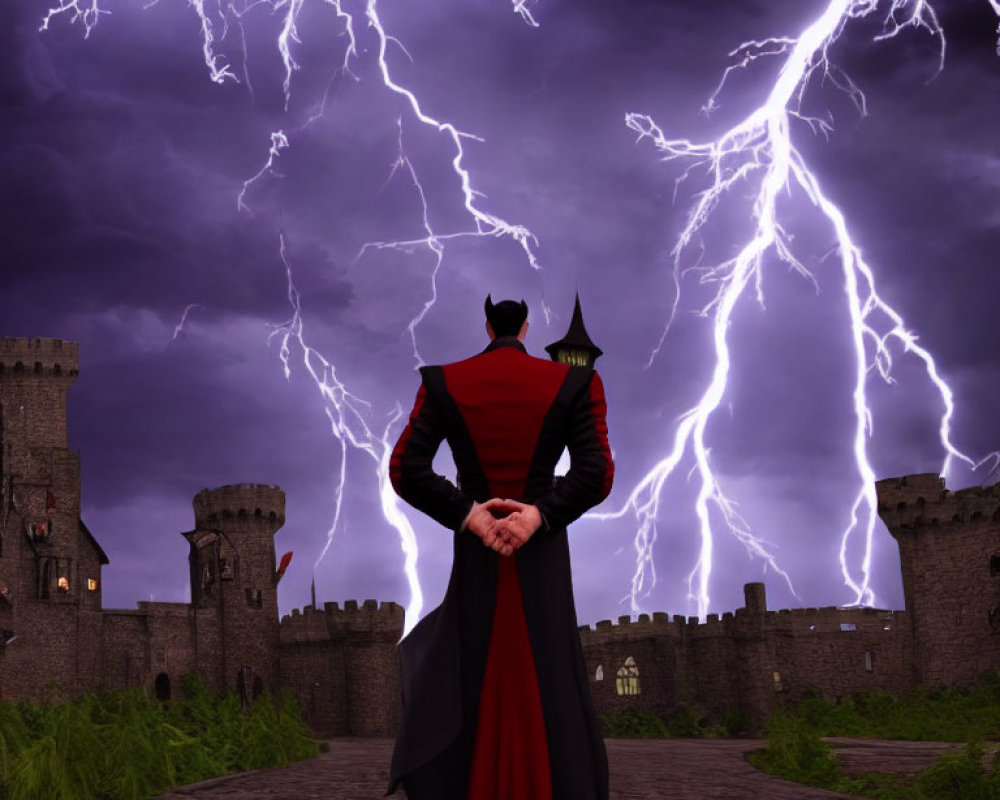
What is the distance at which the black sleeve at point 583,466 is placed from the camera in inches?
190

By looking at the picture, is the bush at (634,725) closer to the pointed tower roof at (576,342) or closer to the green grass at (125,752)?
the pointed tower roof at (576,342)

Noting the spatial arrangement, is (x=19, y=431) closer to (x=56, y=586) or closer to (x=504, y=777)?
(x=56, y=586)

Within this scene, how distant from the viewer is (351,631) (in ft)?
134

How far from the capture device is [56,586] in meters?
36.8

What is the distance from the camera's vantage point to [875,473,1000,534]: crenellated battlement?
123 feet

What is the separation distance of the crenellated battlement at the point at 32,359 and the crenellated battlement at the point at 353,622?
41.2 feet

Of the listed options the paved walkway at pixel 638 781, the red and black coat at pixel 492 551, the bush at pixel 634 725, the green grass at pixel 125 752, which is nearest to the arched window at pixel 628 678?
the bush at pixel 634 725

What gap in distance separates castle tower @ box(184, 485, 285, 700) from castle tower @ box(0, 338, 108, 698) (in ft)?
12.1

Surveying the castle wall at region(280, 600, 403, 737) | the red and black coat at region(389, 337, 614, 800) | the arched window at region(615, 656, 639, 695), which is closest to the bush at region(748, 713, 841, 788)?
the red and black coat at region(389, 337, 614, 800)

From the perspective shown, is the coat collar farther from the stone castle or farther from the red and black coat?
the stone castle

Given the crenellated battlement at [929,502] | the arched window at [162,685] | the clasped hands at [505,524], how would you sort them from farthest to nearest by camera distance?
the arched window at [162,685]
the crenellated battlement at [929,502]
the clasped hands at [505,524]

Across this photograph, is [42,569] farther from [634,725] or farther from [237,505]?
[634,725]

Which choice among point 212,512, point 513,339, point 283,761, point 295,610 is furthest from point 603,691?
point 513,339

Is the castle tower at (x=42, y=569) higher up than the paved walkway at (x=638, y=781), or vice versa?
the castle tower at (x=42, y=569)
